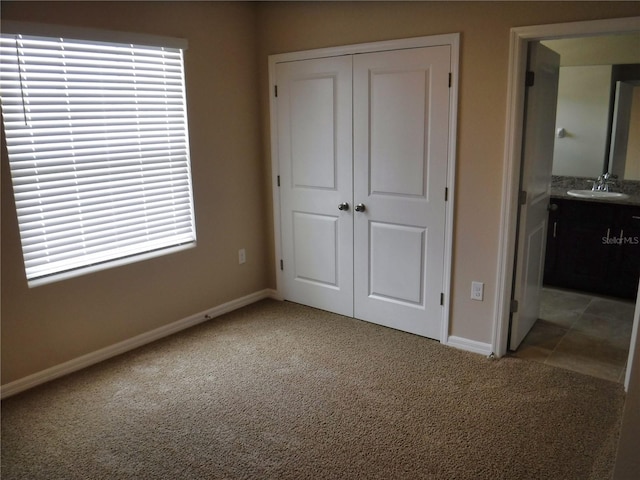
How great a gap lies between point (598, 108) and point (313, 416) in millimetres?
3818

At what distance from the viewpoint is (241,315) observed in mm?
3990

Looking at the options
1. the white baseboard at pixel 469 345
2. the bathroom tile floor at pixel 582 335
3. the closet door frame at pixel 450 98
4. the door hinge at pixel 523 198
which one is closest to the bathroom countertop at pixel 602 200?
the bathroom tile floor at pixel 582 335

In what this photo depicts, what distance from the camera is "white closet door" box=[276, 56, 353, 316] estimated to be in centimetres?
360

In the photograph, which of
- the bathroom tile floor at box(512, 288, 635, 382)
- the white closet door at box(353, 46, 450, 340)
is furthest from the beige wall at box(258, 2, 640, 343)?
the bathroom tile floor at box(512, 288, 635, 382)

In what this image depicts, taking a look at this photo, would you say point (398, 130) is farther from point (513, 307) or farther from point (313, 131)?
point (513, 307)

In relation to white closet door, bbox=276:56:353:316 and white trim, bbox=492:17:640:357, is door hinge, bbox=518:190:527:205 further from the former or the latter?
white closet door, bbox=276:56:353:316

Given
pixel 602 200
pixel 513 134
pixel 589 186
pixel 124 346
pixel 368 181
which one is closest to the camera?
pixel 513 134

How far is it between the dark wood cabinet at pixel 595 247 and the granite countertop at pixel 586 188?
0.04 metres

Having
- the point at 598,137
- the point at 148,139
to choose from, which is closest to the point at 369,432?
the point at 148,139

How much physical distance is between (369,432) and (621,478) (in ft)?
5.49

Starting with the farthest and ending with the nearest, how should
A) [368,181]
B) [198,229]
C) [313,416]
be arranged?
1. [198,229]
2. [368,181]
3. [313,416]

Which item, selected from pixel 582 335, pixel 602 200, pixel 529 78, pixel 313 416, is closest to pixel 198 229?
pixel 313 416

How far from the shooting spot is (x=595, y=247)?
14.1 feet

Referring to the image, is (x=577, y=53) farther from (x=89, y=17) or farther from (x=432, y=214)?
(x=89, y=17)
